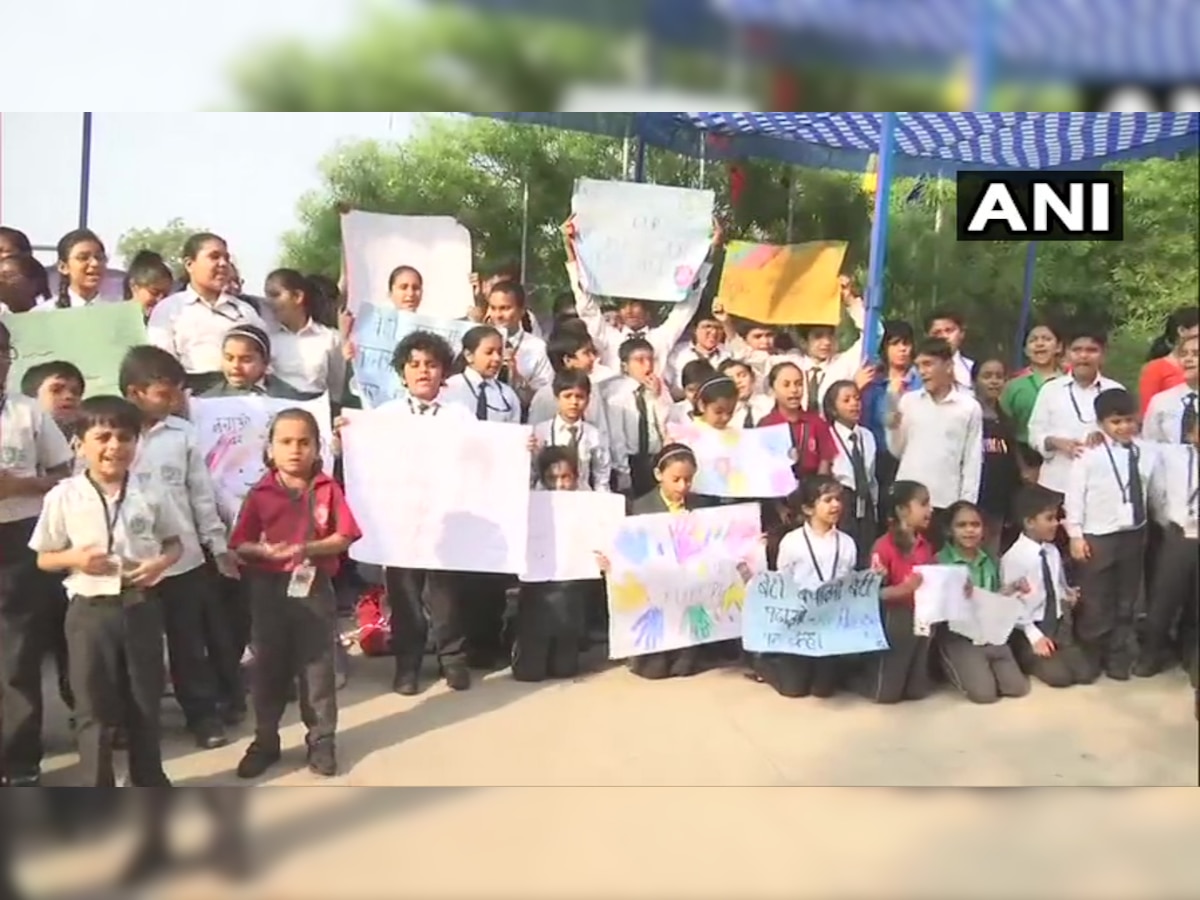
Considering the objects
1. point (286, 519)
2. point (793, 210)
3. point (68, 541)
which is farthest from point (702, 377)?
point (68, 541)

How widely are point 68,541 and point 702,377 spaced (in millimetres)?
1251

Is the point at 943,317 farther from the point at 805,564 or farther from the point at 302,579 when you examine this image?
the point at 302,579

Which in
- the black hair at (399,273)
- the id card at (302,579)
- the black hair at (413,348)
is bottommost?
the id card at (302,579)

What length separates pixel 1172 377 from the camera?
6.57 ft

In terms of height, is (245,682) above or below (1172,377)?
below

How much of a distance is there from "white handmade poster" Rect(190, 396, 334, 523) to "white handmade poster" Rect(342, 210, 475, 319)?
242 millimetres

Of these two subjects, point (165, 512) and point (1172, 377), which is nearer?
point (165, 512)

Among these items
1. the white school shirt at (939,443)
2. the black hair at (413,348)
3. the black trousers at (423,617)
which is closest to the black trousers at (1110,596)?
the white school shirt at (939,443)

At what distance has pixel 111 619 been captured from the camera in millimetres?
1875

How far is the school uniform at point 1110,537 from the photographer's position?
6.63ft

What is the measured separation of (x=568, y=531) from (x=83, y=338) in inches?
39.1

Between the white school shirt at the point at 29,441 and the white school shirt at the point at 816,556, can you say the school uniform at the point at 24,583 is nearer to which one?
the white school shirt at the point at 29,441

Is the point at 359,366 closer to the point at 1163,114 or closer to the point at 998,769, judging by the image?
the point at 998,769

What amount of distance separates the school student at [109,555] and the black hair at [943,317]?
1.51 metres
